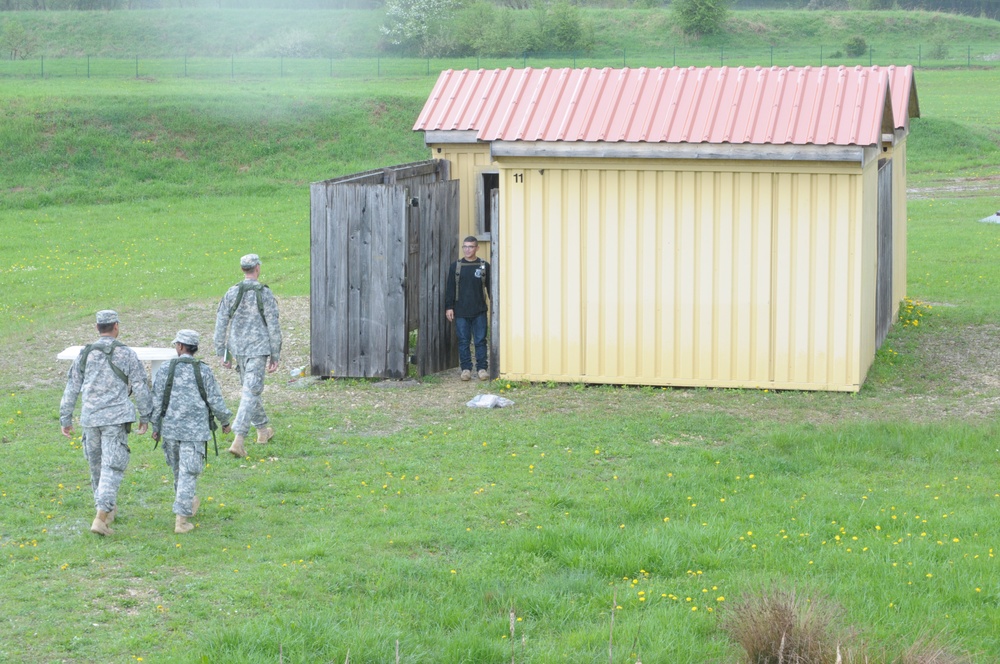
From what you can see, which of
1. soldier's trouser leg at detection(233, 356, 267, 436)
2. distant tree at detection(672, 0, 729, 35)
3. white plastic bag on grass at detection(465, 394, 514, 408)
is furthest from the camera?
distant tree at detection(672, 0, 729, 35)

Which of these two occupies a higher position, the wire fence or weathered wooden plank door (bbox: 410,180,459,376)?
the wire fence

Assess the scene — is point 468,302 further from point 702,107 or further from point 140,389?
point 140,389

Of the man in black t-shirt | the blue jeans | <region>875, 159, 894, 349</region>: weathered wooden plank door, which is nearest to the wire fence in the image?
<region>875, 159, 894, 349</region>: weathered wooden plank door

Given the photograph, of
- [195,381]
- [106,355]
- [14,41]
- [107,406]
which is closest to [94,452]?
[107,406]

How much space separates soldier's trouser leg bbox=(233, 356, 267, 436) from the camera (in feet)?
38.9

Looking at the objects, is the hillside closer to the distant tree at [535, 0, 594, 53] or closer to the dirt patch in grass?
the distant tree at [535, 0, 594, 53]

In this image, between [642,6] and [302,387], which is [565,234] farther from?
[642,6]

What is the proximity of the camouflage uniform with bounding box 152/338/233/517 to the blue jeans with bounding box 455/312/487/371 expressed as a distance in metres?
5.57

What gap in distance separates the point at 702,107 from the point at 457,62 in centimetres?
4711

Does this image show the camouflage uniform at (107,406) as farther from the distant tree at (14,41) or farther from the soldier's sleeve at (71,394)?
the distant tree at (14,41)

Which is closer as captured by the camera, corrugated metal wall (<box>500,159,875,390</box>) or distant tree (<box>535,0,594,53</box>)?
corrugated metal wall (<box>500,159,875,390</box>)

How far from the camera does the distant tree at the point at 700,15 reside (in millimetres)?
67688

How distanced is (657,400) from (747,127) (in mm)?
3019

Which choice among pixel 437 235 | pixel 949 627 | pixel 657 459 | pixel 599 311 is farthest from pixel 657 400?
pixel 949 627
